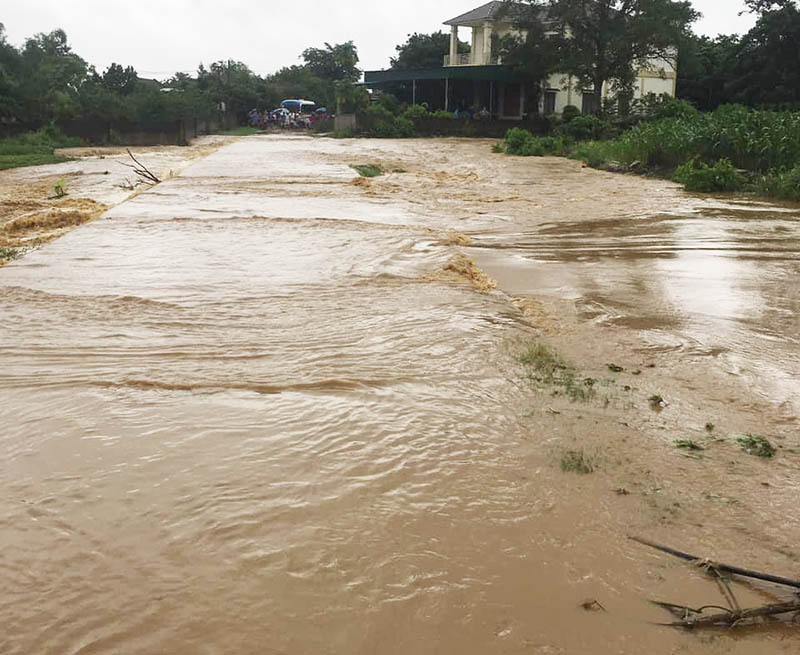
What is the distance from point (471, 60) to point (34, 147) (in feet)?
84.9

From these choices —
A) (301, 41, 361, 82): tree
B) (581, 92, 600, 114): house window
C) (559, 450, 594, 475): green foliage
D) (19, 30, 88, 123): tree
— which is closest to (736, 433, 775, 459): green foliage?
(559, 450, 594, 475): green foliage

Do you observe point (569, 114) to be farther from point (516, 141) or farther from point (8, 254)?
point (8, 254)

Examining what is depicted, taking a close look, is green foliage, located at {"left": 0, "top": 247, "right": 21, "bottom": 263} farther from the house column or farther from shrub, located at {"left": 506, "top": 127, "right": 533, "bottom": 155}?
the house column

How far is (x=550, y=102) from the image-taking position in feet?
139

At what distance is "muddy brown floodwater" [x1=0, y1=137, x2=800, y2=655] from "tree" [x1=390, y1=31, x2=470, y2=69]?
4470cm

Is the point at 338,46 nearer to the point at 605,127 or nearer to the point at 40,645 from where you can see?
the point at 605,127

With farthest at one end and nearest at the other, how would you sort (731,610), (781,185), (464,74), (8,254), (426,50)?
1. (426,50)
2. (464,74)
3. (781,185)
4. (8,254)
5. (731,610)

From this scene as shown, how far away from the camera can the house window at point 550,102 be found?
4181 centimetres

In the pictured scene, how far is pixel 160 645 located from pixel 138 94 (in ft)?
→ 110

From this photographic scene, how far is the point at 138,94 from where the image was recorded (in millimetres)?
32844

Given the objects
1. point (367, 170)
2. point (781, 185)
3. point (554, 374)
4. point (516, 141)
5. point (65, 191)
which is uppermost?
point (516, 141)

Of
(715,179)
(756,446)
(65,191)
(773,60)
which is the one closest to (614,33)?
(773,60)

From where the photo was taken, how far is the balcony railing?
4244 cm

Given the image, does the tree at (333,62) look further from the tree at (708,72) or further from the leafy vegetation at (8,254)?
the leafy vegetation at (8,254)
